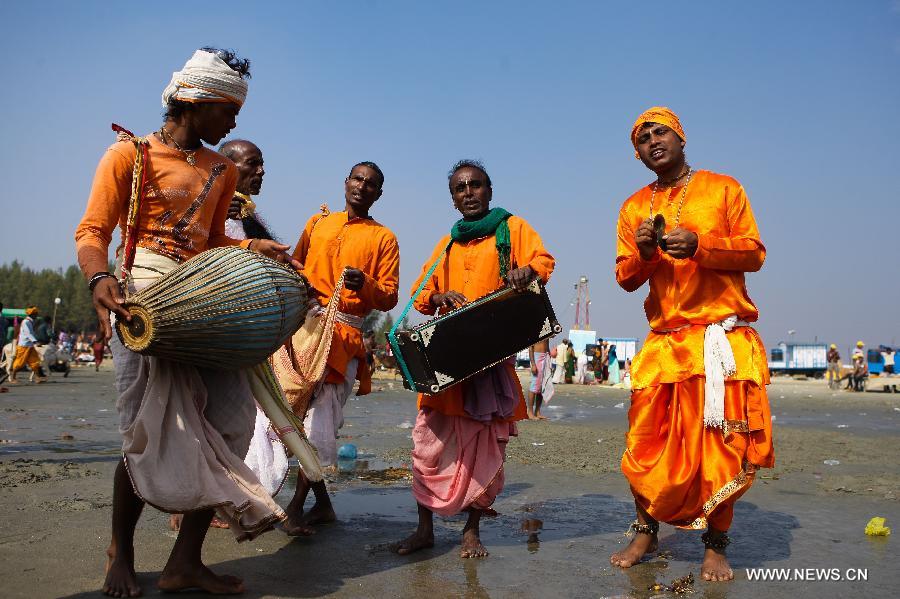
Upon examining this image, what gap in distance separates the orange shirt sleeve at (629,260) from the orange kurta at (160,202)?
7.22ft

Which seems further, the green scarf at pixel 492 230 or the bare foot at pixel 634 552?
the green scarf at pixel 492 230

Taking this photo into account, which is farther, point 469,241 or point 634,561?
point 469,241

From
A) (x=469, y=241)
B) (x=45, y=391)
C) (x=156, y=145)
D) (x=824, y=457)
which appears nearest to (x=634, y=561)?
(x=469, y=241)

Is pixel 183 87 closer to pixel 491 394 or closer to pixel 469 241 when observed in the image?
pixel 469 241

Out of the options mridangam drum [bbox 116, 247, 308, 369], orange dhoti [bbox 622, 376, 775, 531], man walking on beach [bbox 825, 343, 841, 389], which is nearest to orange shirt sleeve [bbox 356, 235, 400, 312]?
mridangam drum [bbox 116, 247, 308, 369]

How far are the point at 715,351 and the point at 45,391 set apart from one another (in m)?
17.3

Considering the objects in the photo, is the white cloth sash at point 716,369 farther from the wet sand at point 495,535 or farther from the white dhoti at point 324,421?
the white dhoti at point 324,421

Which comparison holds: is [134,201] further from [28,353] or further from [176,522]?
[28,353]

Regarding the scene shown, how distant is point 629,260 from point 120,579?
301 cm

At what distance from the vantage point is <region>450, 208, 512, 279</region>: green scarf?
185 inches

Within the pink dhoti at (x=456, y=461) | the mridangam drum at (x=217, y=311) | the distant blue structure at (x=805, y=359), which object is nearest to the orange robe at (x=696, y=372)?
the pink dhoti at (x=456, y=461)

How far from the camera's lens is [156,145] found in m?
3.54

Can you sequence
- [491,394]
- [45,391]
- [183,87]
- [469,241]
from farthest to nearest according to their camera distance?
[45,391] < [469,241] < [491,394] < [183,87]

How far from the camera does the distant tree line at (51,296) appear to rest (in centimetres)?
8875
